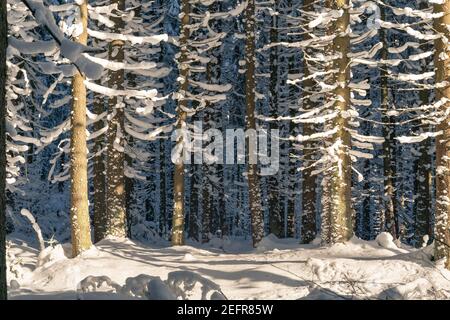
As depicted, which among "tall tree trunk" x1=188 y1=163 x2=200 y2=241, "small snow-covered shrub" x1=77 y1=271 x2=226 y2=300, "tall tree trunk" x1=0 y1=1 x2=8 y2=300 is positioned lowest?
"tall tree trunk" x1=188 y1=163 x2=200 y2=241

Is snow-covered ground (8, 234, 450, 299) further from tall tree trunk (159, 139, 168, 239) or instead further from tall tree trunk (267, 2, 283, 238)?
tall tree trunk (159, 139, 168, 239)

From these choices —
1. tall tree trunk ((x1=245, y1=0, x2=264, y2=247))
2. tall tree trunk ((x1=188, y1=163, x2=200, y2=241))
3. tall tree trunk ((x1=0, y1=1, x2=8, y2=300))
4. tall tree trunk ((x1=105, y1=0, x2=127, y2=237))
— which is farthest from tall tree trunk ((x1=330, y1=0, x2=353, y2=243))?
tall tree trunk ((x1=188, y1=163, x2=200, y2=241))

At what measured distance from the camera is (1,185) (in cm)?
414

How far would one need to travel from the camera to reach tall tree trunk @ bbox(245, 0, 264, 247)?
18.0 m

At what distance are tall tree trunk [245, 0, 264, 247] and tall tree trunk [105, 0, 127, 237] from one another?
4.45 meters

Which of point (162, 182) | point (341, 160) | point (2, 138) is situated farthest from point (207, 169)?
point (2, 138)

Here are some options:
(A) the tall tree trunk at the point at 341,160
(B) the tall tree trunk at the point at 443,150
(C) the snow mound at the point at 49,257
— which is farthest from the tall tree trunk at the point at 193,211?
(B) the tall tree trunk at the point at 443,150

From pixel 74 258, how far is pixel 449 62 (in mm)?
9387

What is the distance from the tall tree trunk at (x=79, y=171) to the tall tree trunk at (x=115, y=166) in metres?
3.19

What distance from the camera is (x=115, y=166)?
52.3 ft

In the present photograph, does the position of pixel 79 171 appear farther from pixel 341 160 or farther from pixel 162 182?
pixel 162 182

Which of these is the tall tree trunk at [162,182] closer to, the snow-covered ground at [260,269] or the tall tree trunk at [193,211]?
the tall tree trunk at [193,211]
